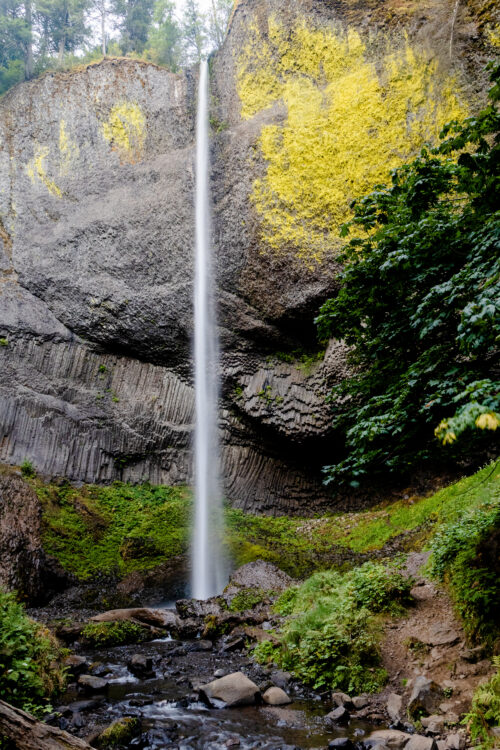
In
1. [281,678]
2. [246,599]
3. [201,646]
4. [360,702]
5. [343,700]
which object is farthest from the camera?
[246,599]

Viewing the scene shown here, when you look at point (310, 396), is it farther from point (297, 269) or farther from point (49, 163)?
point (49, 163)

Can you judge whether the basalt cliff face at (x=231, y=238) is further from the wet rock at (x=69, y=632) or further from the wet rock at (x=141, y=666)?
the wet rock at (x=141, y=666)

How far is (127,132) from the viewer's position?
22250 millimetres

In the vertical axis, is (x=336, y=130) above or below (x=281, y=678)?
above

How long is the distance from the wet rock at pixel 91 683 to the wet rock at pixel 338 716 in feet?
9.27

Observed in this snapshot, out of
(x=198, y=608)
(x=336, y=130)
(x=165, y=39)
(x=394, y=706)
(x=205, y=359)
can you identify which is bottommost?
(x=198, y=608)

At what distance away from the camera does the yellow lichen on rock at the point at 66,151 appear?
22000 mm

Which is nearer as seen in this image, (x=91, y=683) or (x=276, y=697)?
(x=276, y=697)

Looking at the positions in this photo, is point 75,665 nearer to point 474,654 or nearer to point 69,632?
point 69,632

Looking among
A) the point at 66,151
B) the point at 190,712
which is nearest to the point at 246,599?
the point at 190,712

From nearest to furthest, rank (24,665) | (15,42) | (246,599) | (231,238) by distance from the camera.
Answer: (24,665) < (246,599) < (231,238) < (15,42)

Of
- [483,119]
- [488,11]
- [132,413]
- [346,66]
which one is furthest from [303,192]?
[483,119]

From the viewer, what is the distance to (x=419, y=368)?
602 centimetres

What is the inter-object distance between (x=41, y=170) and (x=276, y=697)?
74.4ft
